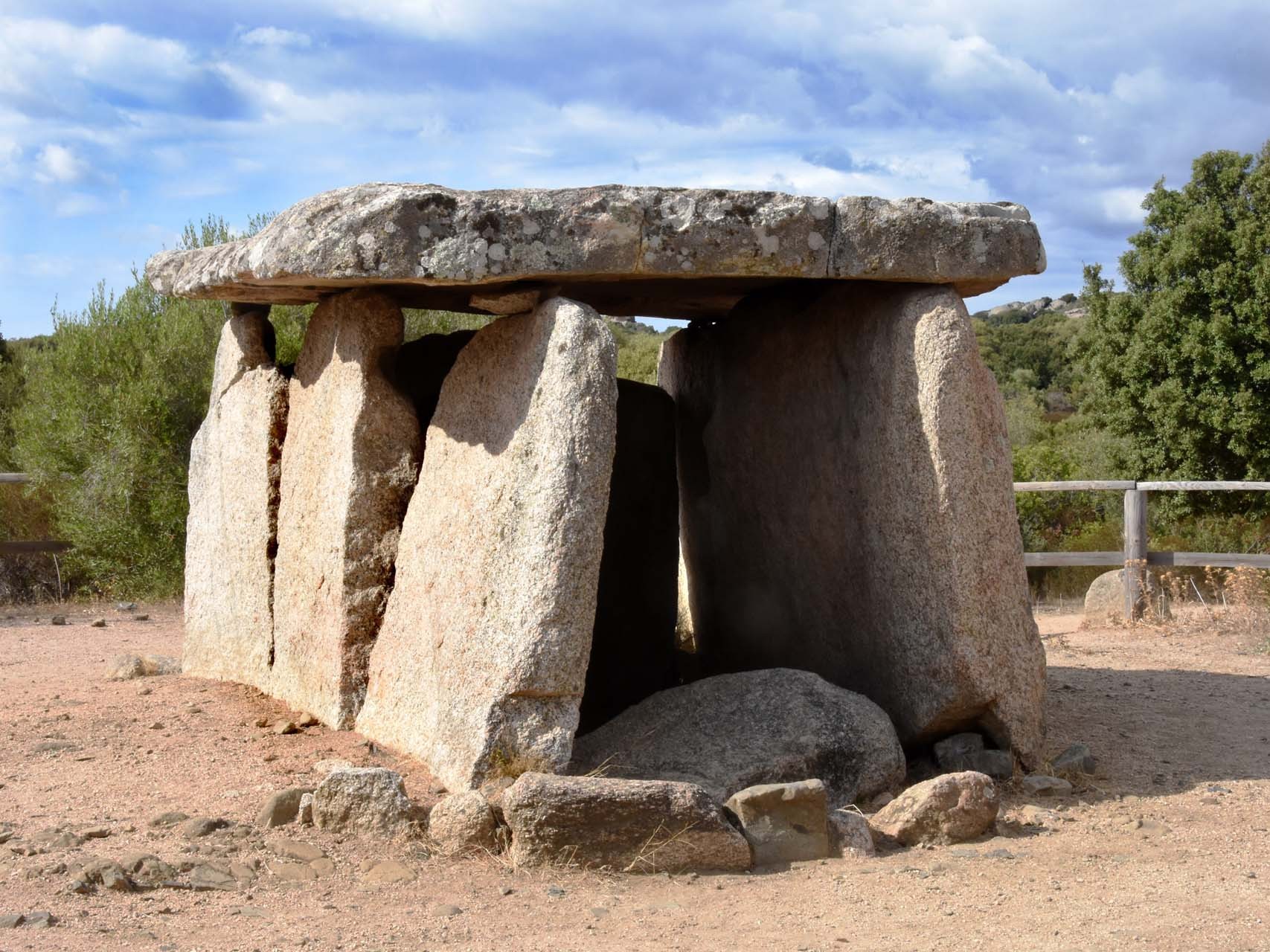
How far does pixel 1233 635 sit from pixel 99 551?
9.46m

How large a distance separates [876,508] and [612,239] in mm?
1648

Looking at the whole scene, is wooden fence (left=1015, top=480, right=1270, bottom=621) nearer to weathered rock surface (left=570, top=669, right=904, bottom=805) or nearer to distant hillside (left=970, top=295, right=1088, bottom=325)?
weathered rock surface (left=570, top=669, right=904, bottom=805)

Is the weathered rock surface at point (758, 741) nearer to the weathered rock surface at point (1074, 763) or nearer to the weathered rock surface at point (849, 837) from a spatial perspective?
the weathered rock surface at point (849, 837)

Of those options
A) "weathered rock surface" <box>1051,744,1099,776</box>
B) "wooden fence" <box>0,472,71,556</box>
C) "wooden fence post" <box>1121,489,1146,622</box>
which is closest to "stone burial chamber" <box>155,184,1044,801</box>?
"weathered rock surface" <box>1051,744,1099,776</box>

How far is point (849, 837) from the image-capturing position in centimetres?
430

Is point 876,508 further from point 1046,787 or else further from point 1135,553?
point 1135,553

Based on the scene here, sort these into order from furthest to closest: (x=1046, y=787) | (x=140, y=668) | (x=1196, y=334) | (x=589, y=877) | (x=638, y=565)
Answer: (x=1196, y=334) → (x=638, y=565) → (x=140, y=668) → (x=1046, y=787) → (x=589, y=877)

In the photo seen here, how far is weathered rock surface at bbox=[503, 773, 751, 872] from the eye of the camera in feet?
13.1

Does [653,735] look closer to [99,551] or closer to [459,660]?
[459,660]

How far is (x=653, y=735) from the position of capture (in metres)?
5.07

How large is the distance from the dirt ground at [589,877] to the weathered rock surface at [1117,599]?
4428mm

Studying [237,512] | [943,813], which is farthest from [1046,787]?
[237,512]

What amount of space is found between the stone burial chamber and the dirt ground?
48 cm

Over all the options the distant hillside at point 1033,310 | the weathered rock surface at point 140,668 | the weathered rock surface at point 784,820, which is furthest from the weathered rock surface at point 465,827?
the distant hillside at point 1033,310
